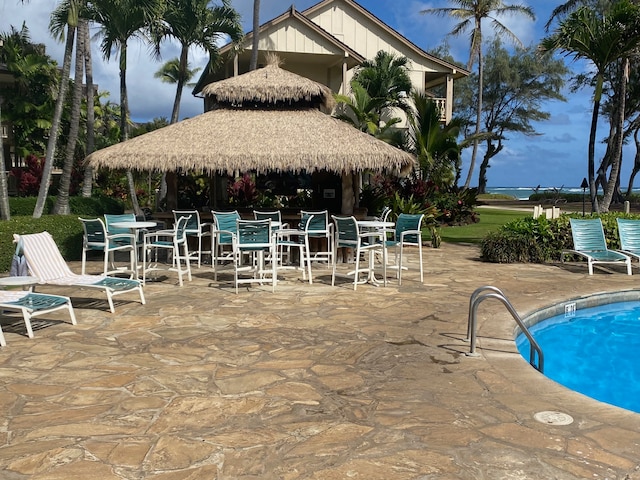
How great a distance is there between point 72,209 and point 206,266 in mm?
7319

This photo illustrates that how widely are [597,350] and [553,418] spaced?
3.72 meters

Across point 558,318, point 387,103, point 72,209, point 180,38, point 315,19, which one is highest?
point 315,19

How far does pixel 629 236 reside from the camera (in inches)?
427

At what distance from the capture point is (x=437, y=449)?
322 cm

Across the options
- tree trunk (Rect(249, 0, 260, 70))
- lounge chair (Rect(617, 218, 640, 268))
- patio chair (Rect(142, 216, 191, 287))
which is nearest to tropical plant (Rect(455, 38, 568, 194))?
tree trunk (Rect(249, 0, 260, 70))

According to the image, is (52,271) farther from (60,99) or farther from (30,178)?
(30,178)

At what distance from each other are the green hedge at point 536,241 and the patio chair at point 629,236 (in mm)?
896

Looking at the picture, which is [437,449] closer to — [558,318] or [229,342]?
[229,342]

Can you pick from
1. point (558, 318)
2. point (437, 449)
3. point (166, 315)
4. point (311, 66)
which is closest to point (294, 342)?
point (166, 315)

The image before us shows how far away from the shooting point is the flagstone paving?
10.0ft

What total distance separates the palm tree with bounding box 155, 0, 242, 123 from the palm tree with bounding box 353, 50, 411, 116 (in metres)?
5.33

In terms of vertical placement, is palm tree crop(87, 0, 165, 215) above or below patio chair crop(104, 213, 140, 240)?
above

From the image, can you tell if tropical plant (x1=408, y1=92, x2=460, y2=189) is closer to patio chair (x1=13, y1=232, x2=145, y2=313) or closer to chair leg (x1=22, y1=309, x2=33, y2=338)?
patio chair (x1=13, y1=232, x2=145, y2=313)

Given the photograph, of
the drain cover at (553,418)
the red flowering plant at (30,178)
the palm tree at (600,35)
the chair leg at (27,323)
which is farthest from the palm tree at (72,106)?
the drain cover at (553,418)
